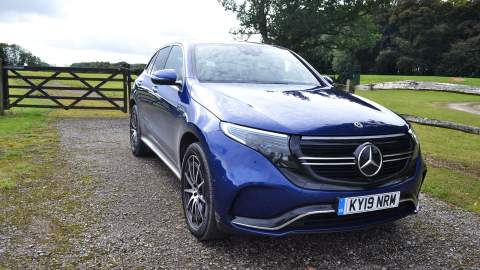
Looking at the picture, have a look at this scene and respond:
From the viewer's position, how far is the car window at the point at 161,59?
5412 millimetres

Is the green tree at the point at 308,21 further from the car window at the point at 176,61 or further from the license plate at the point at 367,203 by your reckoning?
the license plate at the point at 367,203

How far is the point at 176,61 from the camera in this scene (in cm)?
472

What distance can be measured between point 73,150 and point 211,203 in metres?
4.70

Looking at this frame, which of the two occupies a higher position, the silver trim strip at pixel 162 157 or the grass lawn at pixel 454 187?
the silver trim strip at pixel 162 157

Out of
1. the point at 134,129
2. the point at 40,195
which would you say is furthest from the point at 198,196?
the point at 134,129

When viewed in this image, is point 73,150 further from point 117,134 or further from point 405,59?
point 405,59

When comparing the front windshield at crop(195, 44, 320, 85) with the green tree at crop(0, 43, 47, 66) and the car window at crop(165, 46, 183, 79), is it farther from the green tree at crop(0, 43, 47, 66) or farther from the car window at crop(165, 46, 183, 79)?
the green tree at crop(0, 43, 47, 66)

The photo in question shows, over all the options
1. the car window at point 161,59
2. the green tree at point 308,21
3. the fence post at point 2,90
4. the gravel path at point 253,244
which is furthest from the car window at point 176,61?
the green tree at point 308,21

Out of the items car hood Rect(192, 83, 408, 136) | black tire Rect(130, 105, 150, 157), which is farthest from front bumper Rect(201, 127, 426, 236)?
black tire Rect(130, 105, 150, 157)

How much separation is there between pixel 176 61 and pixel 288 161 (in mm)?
2445

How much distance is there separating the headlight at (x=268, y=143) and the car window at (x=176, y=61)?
5.01ft

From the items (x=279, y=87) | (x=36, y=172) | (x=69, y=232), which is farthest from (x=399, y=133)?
(x=36, y=172)

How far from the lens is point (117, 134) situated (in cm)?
870

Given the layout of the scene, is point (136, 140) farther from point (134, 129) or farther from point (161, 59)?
point (161, 59)
